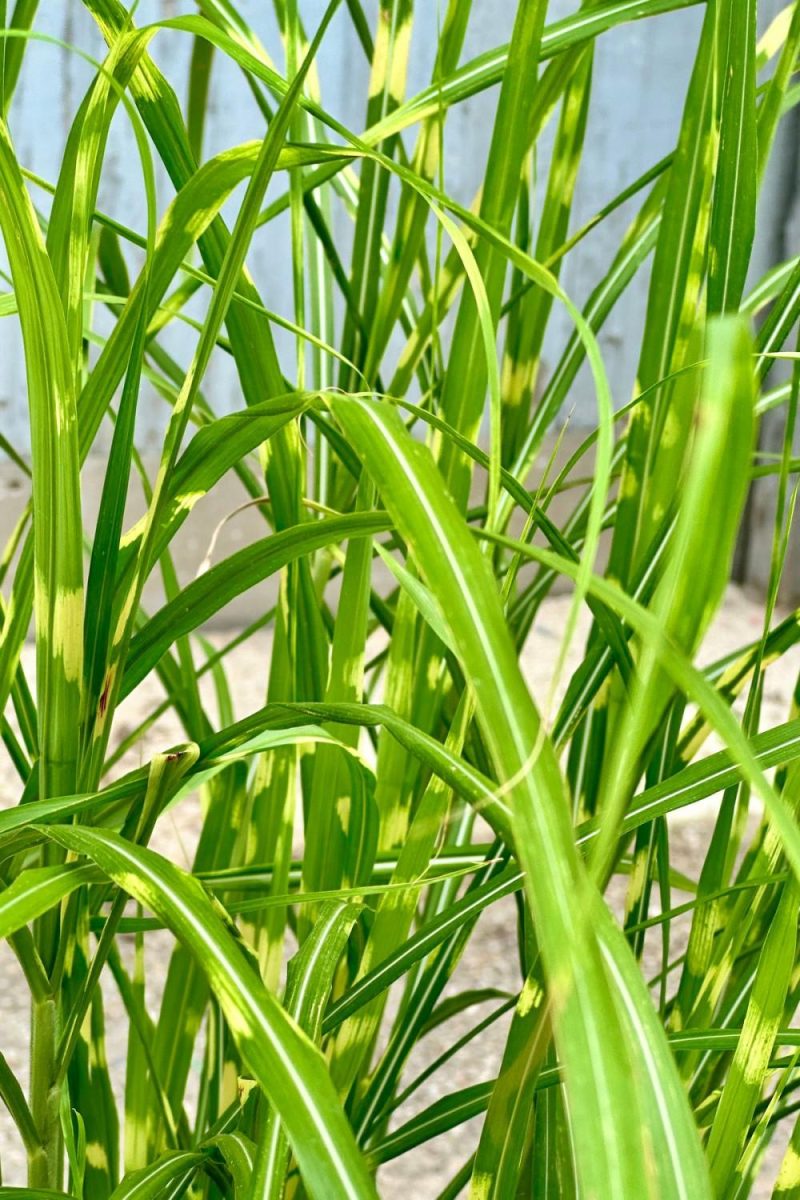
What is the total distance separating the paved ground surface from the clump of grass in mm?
156

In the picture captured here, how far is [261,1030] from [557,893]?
0.07 m

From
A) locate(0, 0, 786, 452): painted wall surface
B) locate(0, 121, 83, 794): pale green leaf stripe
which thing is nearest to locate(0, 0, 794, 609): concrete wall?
locate(0, 0, 786, 452): painted wall surface

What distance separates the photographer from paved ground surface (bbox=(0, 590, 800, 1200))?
2.75ft

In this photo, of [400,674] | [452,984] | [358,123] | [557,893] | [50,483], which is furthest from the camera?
[358,123]

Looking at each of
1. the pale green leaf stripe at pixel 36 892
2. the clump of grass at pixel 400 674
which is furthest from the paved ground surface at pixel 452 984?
the pale green leaf stripe at pixel 36 892

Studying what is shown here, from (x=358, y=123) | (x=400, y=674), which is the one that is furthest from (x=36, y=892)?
(x=358, y=123)

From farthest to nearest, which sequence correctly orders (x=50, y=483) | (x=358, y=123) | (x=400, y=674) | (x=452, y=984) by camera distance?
(x=358, y=123)
(x=452, y=984)
(x=400, y=674)
(x=50, y=483)

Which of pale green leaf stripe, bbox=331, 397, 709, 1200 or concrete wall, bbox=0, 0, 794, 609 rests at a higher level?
concrete wall, bbox=0, 0, 794, 609

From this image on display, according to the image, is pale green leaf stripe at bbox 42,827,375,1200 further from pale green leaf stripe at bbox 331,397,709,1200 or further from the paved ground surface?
the paved ground surface

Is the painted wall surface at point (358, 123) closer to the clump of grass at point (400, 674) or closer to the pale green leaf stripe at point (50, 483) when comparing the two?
the clump of grass at point (400, 674)

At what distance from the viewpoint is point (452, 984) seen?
107 cm

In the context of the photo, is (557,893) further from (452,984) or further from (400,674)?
(452,984)

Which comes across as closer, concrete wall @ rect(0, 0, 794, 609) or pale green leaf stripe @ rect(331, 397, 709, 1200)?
pale green leaf stripe @ rect(331, 397, 709, 1200)

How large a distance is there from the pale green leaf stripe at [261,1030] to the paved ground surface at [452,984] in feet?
0.92
